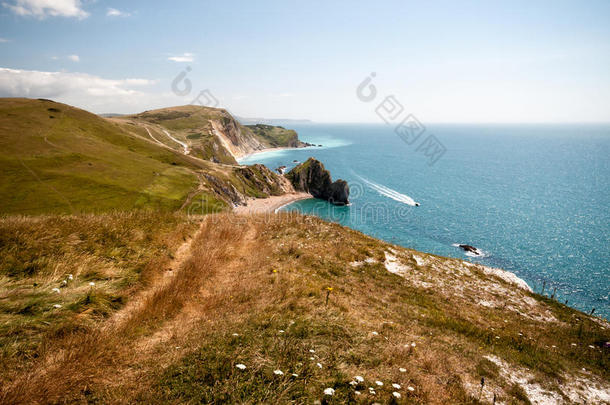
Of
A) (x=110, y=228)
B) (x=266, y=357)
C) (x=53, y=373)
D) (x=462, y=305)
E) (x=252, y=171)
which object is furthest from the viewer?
(x=252, y=171)

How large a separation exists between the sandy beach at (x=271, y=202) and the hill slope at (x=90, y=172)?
14.9ft

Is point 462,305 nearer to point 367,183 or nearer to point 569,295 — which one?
point 569,295

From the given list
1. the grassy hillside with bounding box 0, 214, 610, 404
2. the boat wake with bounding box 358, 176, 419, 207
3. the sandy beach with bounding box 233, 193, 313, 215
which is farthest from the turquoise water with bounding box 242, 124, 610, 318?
the grassy hillside with bounding box 0, 214, 610, 404

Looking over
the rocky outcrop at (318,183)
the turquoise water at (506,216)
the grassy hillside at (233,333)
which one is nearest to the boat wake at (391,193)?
the turquoise water at (506,216)

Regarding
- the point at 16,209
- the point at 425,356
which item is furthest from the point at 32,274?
the point at 16,209

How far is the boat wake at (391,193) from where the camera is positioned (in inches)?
4408

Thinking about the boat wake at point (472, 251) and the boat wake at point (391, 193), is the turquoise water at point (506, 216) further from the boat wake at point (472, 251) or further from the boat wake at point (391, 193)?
the boat wake at point (472, 251)

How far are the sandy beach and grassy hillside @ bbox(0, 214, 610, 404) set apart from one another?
10079 centimetres

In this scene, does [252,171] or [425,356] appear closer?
[425,356]

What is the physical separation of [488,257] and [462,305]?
2387 inches

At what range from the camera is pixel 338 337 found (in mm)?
7598

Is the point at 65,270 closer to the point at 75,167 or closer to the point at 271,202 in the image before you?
the point at 75,167

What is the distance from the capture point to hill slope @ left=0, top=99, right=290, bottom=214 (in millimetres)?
68562

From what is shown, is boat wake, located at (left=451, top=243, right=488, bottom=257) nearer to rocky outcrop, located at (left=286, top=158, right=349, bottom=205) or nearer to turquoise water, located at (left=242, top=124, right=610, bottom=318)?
turquoise water, located at (left=242, top=124, right=610, bottom=318)
